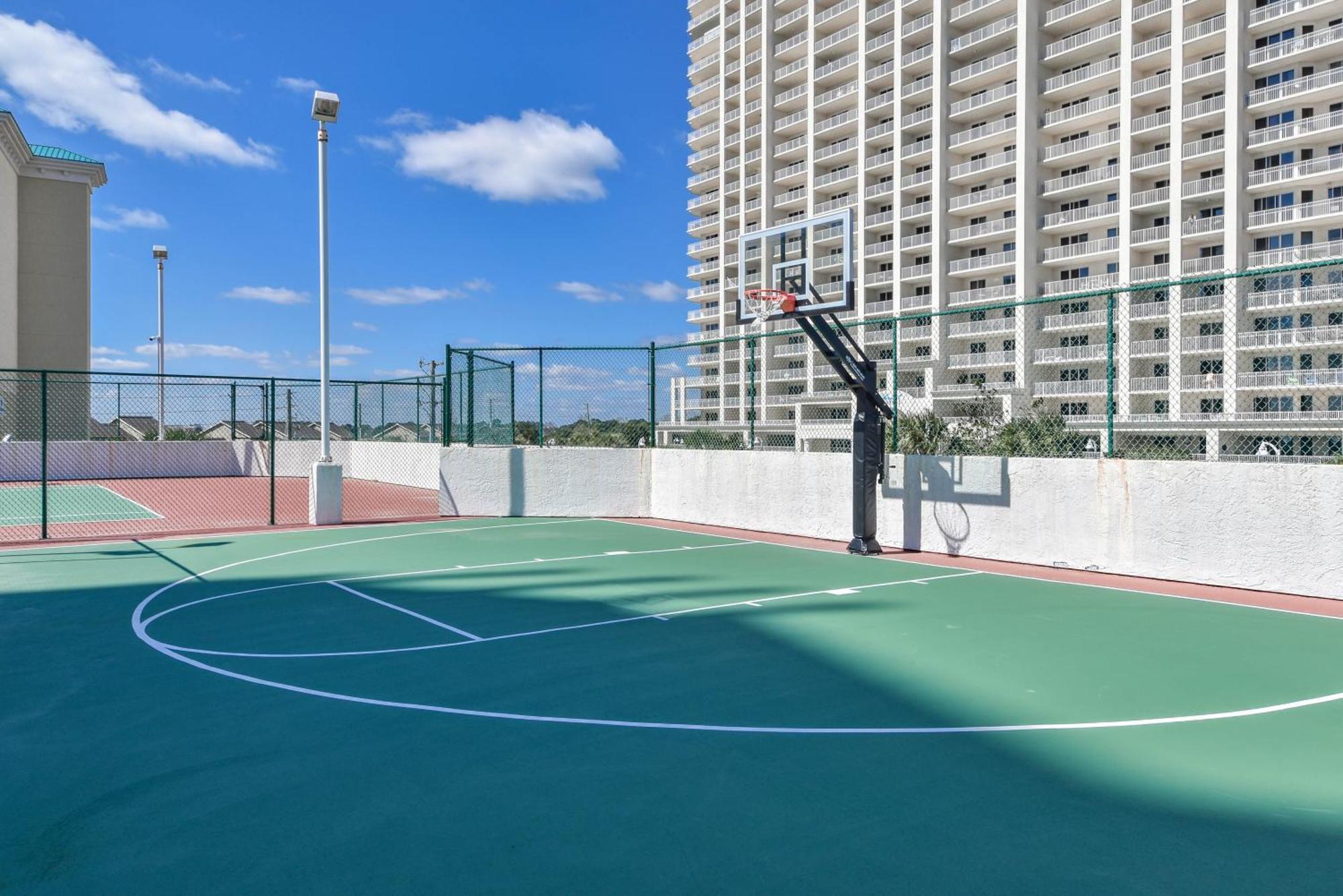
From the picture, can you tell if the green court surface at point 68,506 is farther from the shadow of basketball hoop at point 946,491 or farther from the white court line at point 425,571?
the shadow of basketball hoop at point 946,491

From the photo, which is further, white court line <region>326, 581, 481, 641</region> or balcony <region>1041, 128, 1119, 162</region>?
balcony <region>1041, 128, 1119, 162</region>

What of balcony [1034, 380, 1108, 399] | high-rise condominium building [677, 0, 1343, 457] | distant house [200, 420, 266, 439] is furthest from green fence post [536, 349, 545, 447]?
balcony [1034, 380, 1108, 399]

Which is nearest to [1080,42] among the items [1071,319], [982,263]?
[982,263]

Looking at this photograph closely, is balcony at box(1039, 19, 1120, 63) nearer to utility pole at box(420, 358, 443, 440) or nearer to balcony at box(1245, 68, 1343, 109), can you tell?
balcony at box(1245, 68, 1343, 109)

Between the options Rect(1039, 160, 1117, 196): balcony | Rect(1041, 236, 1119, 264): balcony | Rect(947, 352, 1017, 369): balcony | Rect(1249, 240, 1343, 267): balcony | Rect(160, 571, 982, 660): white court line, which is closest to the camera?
Rect(160, 571, 982, 660): white court line

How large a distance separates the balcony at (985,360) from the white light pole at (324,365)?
4819 cm

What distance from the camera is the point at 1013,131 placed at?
209 ft

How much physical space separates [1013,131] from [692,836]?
69.4 m

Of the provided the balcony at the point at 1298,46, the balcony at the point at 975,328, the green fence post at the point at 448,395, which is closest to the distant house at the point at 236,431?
the green fence post at the point at 448,395

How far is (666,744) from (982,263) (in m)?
66.3

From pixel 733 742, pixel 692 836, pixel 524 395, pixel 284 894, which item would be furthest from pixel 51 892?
pixel 524 395

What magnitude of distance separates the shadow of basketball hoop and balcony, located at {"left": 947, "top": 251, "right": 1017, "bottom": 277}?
5587 centimetres

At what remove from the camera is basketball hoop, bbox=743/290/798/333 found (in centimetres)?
1206

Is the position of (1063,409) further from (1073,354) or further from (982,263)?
(982,263)
